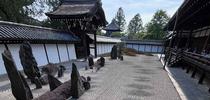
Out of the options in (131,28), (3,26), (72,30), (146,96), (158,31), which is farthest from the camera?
(131,28)

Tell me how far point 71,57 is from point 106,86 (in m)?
10.6

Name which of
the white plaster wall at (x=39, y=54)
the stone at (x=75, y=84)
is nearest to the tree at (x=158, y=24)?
the white plaster wall at (x=39, y=54)

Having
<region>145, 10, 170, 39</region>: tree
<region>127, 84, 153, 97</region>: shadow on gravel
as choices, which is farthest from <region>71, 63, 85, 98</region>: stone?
<region>145, 10, 170, 39</region>: tree

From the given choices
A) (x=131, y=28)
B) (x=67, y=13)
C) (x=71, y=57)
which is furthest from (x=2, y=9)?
(x=131, y=28)

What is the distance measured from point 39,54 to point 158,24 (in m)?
50.1

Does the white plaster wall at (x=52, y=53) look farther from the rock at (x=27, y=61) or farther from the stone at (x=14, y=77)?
the stone at (x=14, y=77)

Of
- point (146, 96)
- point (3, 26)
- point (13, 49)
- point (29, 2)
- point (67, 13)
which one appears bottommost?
point (146, 96)

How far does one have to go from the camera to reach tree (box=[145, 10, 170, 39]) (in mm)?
58191

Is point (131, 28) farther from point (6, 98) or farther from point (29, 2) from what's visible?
point (6, 98)

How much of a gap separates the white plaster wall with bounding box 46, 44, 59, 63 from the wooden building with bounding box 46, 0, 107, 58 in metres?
4.66

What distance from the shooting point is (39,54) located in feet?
45.2

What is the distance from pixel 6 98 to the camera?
6.98 meters

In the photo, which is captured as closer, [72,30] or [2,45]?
[2,45]

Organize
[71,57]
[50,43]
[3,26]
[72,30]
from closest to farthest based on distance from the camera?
[3,26], [50,43], [71,57], [72,30]
